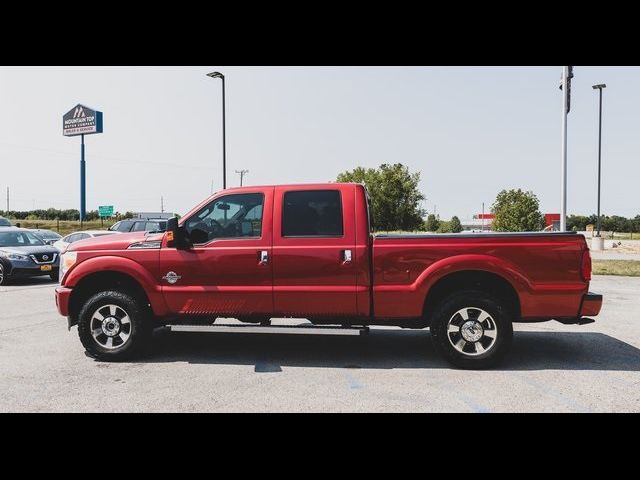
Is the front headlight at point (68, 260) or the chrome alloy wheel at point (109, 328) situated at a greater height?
the front headlight at point (68, 260)

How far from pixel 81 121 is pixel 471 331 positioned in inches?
1884

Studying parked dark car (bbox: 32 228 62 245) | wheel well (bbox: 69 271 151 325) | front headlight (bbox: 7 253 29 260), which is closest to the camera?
wheel well (bbox: 69 271 151 325)

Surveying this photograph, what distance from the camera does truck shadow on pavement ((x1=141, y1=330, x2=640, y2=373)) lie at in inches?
220

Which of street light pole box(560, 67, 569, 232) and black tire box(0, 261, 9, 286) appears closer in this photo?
black tire box(0, 261, 9, 286)

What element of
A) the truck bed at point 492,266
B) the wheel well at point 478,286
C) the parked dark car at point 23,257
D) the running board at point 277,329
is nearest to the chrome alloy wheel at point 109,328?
the running board at point 277,329

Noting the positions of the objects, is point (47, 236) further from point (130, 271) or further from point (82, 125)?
point (82, 125)

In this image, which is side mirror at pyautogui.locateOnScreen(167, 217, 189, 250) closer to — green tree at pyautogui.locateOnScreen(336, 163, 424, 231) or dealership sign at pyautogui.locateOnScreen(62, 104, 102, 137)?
dealership sign at pyautogui.locateOnScreen(62, 104, 102, 137)

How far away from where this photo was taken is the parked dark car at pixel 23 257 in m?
13.5

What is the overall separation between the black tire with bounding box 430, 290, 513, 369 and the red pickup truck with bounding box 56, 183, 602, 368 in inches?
0.4

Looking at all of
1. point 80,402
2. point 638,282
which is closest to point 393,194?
point 638,282

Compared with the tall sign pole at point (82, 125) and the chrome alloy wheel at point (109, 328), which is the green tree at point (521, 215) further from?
the chrome alloy wheel at point (109, 328)

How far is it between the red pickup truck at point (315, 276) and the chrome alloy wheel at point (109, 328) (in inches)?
0.5

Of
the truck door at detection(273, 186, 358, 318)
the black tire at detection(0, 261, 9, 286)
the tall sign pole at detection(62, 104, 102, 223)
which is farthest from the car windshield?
the tall sign pole at detection(62, 104, 102, 223)

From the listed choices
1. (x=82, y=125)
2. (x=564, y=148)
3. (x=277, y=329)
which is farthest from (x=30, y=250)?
(x=82, y=125)
